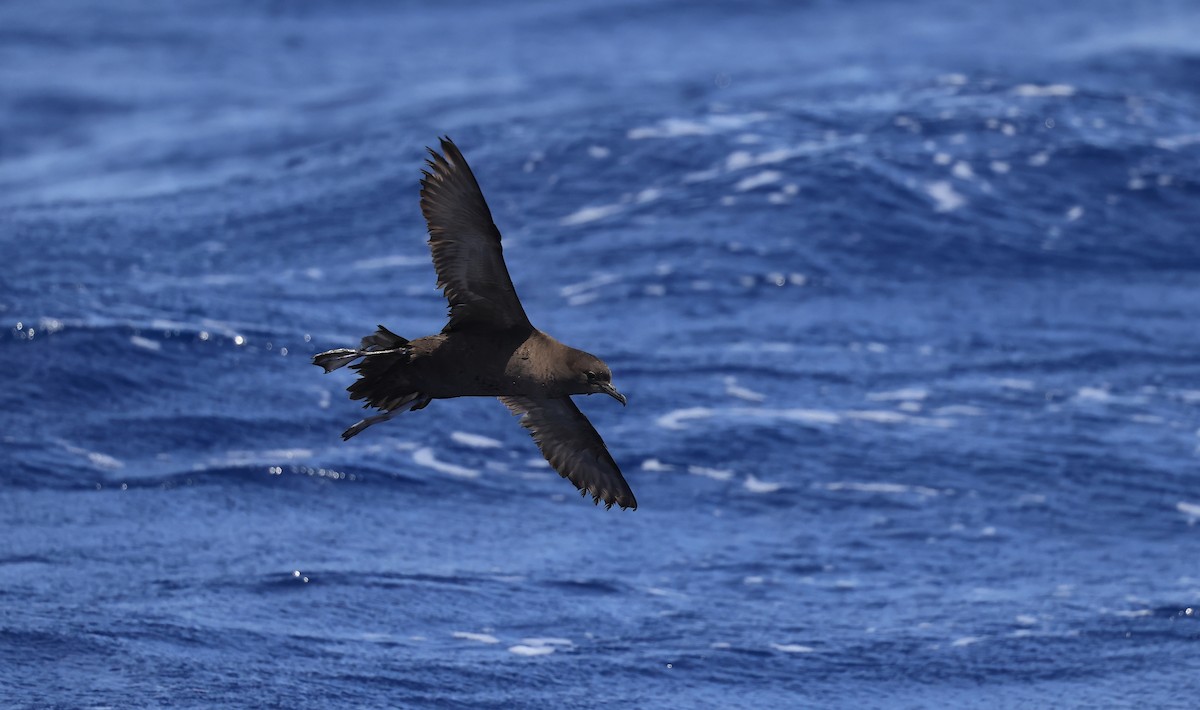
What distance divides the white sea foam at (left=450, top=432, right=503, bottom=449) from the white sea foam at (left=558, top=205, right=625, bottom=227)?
623cm

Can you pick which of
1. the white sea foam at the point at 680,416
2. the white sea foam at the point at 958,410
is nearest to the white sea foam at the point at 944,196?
the white sea foam at the point at 958,410

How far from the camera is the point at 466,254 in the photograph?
855 cm

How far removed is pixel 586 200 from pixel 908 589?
33.4 ft

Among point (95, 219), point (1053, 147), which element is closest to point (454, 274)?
point (95, 219)

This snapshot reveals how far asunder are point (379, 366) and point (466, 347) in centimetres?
44

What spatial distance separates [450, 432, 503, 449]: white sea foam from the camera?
56.3 ft

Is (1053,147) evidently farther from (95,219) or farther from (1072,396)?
(95,219)

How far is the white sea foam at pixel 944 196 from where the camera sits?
23438 mm

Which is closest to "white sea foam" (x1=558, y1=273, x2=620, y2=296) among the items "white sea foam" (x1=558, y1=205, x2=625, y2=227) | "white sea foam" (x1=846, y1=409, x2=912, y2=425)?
"white sea foam" (x1=558, y1=205, x2=625, y2=227)

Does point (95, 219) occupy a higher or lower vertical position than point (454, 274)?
higher

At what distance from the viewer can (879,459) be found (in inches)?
686

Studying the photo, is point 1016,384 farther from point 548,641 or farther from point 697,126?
point 697,126

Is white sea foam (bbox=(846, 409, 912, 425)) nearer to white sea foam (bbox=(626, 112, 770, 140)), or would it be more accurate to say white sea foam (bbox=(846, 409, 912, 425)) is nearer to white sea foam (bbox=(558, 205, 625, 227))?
white sea foam (bbox=(558, 205, 625, 227))

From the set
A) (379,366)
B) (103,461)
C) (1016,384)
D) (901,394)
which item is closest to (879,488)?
(901,394)
